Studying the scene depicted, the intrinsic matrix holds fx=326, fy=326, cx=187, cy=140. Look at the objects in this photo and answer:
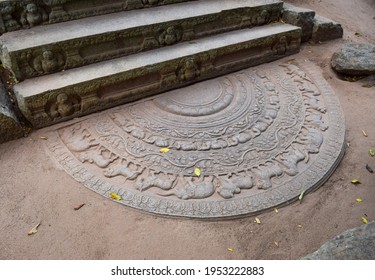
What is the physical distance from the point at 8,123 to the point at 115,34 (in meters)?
1.58

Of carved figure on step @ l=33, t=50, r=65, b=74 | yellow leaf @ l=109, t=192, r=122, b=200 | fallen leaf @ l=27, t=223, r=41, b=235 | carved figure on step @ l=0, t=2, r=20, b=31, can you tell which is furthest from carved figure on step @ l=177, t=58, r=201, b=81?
fallen leaf @ l=27, t=223, r=41, b=235

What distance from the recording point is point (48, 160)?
10.9 ft

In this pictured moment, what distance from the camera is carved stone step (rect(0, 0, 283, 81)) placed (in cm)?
362

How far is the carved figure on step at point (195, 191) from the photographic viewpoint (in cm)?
306

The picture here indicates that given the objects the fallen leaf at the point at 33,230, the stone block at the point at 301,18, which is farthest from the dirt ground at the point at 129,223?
the stone block at the point at 301,18

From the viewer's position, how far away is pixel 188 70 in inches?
167

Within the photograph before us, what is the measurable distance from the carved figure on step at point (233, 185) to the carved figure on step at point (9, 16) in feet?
9.81

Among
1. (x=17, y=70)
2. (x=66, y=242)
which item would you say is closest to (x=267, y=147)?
(x=66, y=242)

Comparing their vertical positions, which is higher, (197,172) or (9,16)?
(9,16)

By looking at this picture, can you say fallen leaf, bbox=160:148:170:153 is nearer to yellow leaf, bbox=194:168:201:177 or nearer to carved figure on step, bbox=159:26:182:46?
yellow leaf, bbox=194:168:201:177

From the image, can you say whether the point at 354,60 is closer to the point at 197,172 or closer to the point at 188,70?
the point at 188,70

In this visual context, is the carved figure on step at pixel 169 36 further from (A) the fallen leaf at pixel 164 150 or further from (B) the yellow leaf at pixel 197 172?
(B) the yellow leaf at pixel 197 172

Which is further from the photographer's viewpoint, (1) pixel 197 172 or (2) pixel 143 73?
(2) pixel 143 73

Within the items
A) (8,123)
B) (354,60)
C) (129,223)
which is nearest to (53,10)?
(8,123)
